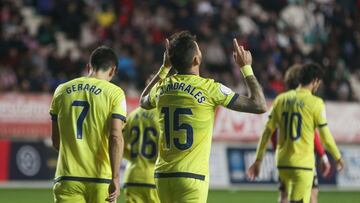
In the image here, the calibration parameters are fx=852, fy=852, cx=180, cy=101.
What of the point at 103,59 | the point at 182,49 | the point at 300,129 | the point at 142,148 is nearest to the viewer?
the point at 182,49

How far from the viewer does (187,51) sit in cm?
694

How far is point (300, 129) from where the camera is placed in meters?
10.4

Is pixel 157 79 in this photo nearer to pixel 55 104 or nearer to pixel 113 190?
pixel 55 104

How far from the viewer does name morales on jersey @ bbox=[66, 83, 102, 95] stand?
23.8 feet

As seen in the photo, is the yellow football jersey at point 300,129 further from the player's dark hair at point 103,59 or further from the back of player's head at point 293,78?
the player's dark hair at point 103,59

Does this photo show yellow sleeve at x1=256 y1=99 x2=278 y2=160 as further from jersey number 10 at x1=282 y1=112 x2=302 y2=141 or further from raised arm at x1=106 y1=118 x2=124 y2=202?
raised arm at x1=106 y1=118 x2=124 y2=202

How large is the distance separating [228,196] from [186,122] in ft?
36.2

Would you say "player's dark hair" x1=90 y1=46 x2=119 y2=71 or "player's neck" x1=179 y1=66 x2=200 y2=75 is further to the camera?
"player's dark hair" x1=90 y1=46 x2=119 y2=71

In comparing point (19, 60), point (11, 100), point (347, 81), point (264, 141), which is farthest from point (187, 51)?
point (347, 81)

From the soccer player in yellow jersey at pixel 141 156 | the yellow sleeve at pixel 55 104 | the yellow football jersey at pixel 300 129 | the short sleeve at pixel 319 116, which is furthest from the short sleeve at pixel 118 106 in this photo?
the short sleeve at pixel 319 116

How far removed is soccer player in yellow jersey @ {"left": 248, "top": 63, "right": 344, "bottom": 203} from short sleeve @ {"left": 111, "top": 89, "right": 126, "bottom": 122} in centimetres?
330

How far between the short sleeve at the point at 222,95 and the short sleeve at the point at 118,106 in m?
0.80

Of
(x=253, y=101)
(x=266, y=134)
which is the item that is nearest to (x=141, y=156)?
(x=266, y=134)

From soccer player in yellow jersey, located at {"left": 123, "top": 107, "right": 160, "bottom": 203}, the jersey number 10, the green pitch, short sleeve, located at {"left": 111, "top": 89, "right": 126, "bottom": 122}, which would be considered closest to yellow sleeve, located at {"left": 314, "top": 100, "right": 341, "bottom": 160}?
the jersey number 10
